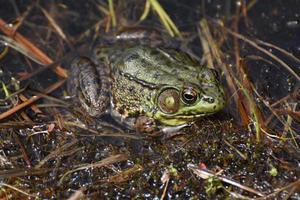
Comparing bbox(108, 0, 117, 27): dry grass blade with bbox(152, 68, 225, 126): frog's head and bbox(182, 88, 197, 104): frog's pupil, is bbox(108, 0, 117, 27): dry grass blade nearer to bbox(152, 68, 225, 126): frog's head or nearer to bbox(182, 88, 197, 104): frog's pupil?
bbox(152, 68, 225, 126): frog's head

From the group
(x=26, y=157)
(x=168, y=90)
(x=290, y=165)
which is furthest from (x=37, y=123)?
(x=290, y=165)

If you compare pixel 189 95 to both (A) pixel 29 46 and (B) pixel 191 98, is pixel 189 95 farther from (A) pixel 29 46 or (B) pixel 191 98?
(A) pixel 29 46

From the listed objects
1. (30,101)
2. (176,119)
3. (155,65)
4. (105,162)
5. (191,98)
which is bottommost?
(105,162)

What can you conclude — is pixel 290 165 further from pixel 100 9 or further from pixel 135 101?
pixel 100 9

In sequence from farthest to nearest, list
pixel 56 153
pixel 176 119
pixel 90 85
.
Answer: pixel 90 85, pixel 176 119, pixel 56 153

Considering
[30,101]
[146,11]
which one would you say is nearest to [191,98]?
[30,101]

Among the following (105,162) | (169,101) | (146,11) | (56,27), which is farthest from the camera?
(146,11)
